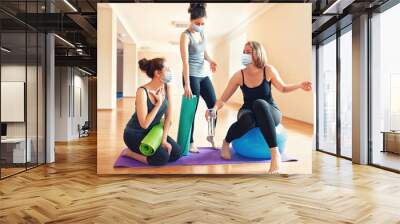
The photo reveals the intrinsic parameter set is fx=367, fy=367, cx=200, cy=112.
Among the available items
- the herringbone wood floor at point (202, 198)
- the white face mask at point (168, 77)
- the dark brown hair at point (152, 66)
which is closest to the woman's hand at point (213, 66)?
the white face mask at point (168, 77)

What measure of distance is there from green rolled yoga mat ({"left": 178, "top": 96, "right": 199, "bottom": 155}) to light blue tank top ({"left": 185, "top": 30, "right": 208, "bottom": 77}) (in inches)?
14.1

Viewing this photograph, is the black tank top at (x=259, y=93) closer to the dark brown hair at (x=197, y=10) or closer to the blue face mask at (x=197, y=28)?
the blue face mask at (x=197, y=28)

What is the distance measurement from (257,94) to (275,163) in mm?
1012

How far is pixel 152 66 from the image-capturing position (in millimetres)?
5129

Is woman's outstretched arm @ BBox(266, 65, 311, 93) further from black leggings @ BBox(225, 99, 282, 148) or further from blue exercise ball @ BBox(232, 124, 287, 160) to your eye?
blue exercise ball @ BBox(232, 124, 287, 160)

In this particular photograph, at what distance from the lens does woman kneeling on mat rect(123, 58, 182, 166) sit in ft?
16.8

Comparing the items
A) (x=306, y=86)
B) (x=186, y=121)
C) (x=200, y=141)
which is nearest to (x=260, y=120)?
(x=306, y=86)

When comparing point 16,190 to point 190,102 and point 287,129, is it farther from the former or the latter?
point 287,129

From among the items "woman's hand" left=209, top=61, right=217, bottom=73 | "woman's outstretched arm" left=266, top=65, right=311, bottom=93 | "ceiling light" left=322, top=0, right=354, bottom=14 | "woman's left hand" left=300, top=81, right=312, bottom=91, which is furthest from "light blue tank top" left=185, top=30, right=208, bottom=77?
"ceiling light" left=322, top=0, right=354, bottom=14

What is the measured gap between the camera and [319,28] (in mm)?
7500

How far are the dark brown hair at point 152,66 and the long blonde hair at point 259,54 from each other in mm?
1307

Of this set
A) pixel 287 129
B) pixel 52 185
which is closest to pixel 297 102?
pixel 287 129

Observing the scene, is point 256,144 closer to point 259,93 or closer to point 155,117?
point 259,93

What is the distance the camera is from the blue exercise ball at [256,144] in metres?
5.14
